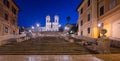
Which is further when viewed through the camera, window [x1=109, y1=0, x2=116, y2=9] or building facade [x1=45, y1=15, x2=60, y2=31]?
building facade [x1=45, y1=15, x2=60, y2=31]

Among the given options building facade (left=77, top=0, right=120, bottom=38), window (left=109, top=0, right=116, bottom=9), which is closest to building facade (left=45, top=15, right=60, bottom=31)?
building facade (left=77, top=0, right=120, bottom=38)

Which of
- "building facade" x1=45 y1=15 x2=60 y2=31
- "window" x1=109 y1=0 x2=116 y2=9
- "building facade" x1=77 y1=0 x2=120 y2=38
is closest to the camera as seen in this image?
"building facade" x1=77 y1=0 x2=120 y2=38

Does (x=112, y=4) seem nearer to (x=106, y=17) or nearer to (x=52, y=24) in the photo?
(x=106, y=17)

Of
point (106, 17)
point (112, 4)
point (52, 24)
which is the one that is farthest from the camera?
point (52, 24)

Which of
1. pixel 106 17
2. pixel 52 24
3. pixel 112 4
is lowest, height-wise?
pixel 106 17

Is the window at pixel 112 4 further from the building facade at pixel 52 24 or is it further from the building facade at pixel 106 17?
the building facade at pixel 52 24

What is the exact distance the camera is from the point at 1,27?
30484mm

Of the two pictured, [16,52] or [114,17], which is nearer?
Result: [16,52]

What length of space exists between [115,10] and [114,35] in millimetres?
3204

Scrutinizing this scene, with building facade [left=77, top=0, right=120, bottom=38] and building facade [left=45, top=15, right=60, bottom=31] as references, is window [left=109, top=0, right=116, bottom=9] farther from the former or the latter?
building facade [left=45, top=15, right=60, bottom=31]

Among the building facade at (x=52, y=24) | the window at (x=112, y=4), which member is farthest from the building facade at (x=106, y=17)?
the building facade at (x=52, y=24)

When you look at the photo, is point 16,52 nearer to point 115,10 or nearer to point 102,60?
point 102,60

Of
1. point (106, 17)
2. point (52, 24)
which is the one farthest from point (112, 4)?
point (52, 24)

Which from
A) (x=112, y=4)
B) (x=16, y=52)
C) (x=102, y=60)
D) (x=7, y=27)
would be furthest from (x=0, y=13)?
(x=102, y=60)
